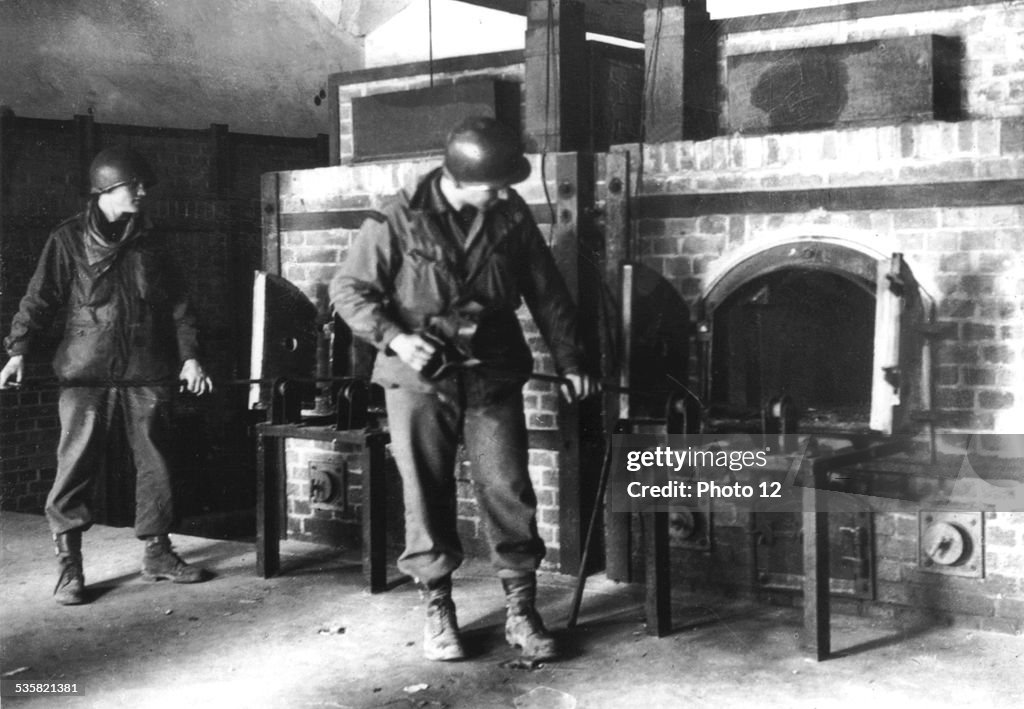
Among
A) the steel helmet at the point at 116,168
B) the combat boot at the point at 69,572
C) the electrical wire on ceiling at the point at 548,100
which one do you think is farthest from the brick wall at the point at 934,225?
the combat boot at the point at 69,572

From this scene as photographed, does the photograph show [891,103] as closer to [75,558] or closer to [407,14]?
[75,558]

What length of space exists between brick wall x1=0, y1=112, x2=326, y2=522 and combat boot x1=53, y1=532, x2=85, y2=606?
280 centimetres

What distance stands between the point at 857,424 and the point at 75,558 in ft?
11.0

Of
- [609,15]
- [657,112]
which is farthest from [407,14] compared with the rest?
[657,112]

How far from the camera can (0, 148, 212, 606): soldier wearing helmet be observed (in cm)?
468

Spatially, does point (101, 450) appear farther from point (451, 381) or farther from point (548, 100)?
point (548, 100)

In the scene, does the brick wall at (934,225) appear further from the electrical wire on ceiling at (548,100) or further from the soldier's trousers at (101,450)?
the soldier's trousers at (101,450)

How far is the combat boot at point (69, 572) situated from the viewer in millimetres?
4613

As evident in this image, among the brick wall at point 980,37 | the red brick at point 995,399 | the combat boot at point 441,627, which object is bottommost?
the combat boot at point 441,627

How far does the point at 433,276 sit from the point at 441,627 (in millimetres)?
1260

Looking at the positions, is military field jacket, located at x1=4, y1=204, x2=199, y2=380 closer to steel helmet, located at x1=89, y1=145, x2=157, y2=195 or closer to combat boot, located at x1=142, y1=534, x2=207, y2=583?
steel helmet, located at x1=89, y1=145, x2=157, y2=195

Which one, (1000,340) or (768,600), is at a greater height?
(1000,340)

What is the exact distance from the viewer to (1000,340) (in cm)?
393

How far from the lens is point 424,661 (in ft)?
12.5
